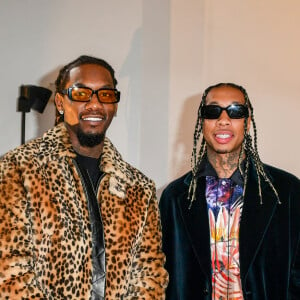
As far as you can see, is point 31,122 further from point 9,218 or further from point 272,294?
point 272,294

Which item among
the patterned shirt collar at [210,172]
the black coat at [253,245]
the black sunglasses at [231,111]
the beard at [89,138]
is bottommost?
the black coat at [253,245]

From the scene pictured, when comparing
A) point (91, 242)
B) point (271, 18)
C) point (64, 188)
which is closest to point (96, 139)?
point (64, 188)

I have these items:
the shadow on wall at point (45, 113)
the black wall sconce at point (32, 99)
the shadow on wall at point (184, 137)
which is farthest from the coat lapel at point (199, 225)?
the shadow on wall at point (45, 113)

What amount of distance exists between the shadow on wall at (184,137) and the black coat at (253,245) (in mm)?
1404

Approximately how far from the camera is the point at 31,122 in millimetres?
4215

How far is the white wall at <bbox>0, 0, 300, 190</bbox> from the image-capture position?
4.07 meters

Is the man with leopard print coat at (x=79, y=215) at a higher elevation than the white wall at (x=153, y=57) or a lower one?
lower

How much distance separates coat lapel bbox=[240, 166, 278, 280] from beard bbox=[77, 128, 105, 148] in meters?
0.85

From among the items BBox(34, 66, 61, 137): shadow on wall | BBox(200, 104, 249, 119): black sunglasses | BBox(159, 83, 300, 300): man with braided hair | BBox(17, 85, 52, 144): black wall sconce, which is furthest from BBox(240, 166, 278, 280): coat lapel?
A: BBox(34, 66, 61, 137): shadow on wall

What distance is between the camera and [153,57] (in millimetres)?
4242

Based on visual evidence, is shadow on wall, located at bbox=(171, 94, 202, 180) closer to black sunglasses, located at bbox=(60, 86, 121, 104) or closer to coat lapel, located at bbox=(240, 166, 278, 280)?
coat lapel, located at bbox=(240, 166, 278, 280)

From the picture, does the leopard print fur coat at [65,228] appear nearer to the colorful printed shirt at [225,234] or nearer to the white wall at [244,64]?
the colorful printed shirt at [225,234]

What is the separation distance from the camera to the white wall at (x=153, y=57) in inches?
160

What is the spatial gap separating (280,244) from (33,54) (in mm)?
2678
